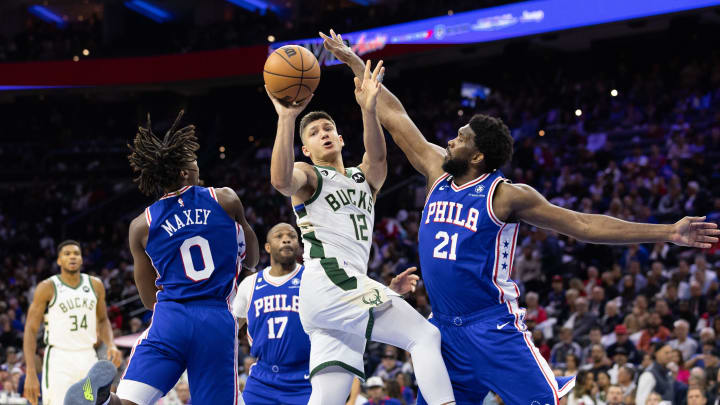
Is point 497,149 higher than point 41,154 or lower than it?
lower

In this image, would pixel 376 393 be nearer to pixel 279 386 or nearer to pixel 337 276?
pixel 279 386

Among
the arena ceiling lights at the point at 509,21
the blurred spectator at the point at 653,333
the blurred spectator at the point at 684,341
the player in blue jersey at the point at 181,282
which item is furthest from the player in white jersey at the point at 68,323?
the arena ceiling lights at the point at 509,21

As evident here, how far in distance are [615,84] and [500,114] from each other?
2713mm

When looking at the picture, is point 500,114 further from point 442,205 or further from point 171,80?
point 442,205

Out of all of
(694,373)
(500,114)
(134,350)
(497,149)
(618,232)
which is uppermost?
(500,114)

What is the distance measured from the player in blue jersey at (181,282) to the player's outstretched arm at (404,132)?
110 centimetres

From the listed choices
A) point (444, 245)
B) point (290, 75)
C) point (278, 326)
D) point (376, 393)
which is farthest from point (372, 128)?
point (376, 393)

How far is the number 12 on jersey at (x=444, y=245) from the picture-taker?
4.66m

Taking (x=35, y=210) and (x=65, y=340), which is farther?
(x=35, y=210)

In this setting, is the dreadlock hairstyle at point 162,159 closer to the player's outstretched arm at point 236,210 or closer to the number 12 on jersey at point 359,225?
the player's outstretched arm at point 236,210

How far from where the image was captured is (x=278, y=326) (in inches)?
251

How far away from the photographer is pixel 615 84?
64.1ft

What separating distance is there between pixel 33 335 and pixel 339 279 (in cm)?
422

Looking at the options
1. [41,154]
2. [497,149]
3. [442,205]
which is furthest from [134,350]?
[41,154]
